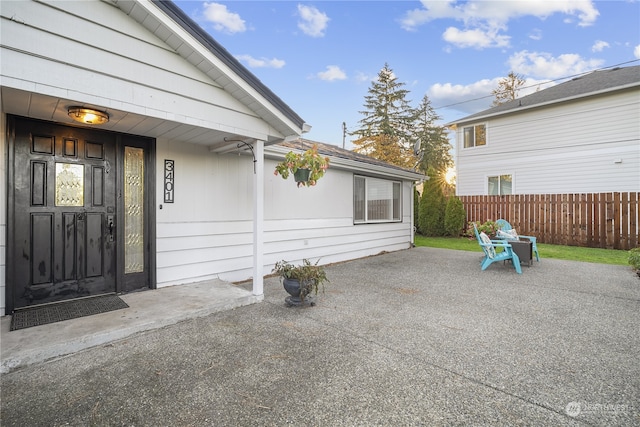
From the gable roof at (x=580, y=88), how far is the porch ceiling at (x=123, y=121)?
12.1 m

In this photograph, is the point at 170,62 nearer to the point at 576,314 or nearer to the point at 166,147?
the point at 166,147

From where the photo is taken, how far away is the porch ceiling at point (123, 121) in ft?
8.56

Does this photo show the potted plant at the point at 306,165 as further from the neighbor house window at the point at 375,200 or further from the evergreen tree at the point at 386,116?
the evergreen tree at the point at 386,116

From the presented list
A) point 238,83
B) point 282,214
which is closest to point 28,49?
point 238,83

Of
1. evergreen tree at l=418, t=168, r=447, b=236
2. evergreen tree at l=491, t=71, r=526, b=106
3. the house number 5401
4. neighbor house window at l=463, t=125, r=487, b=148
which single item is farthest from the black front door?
evergreen tree at l=491, t=71, r=526, b=106

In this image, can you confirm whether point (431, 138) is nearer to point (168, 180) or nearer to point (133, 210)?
point (168, 180)

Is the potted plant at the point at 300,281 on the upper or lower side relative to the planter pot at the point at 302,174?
lower

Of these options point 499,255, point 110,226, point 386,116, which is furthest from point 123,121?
point 386,116

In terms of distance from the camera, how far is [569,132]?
35.7ft

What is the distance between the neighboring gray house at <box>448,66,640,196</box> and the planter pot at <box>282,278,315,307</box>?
450 inches

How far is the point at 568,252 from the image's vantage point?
810 cm

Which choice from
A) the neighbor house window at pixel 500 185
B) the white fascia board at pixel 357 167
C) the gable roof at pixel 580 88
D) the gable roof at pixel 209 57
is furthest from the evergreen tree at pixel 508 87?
the gable roof at pixel 209 57

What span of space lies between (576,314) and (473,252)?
4.82m

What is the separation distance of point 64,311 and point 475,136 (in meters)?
14.8
